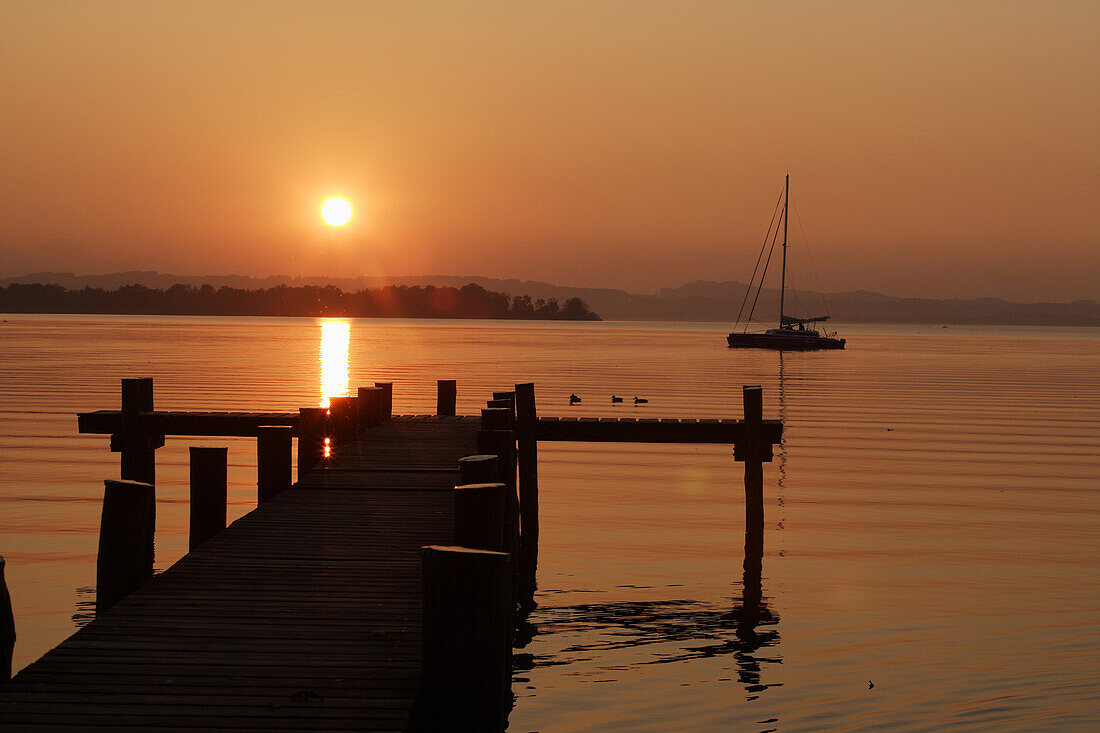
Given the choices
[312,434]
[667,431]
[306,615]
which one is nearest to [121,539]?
[306,615]

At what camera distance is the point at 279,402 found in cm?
4278

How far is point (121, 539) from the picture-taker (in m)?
7.77

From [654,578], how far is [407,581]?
299 inches

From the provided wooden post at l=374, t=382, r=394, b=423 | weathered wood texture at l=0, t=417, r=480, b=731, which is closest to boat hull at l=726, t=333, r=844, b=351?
wooden post at l=374, t=382, r=394, b=423

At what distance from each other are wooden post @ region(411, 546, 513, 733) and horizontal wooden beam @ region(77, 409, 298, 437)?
10.9 m

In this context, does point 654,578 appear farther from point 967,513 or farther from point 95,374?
point 95,374

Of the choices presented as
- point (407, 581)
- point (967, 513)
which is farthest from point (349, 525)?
point (967, 513)

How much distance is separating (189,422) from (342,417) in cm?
219

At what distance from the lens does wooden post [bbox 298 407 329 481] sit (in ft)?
46.5

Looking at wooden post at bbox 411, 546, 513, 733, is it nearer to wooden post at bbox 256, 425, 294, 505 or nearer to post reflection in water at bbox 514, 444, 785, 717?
post reflection in water at bbox 514, 444, 785, 717

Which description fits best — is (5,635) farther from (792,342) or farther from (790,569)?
(792,342)

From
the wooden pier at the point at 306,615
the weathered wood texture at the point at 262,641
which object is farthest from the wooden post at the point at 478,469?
the weathered wood texture at the point at 262,641

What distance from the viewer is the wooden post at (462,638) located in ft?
18.1

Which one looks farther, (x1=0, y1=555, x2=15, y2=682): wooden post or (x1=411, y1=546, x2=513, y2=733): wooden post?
(x1=0, y1=555, x2=15, y2=682): wooden post
